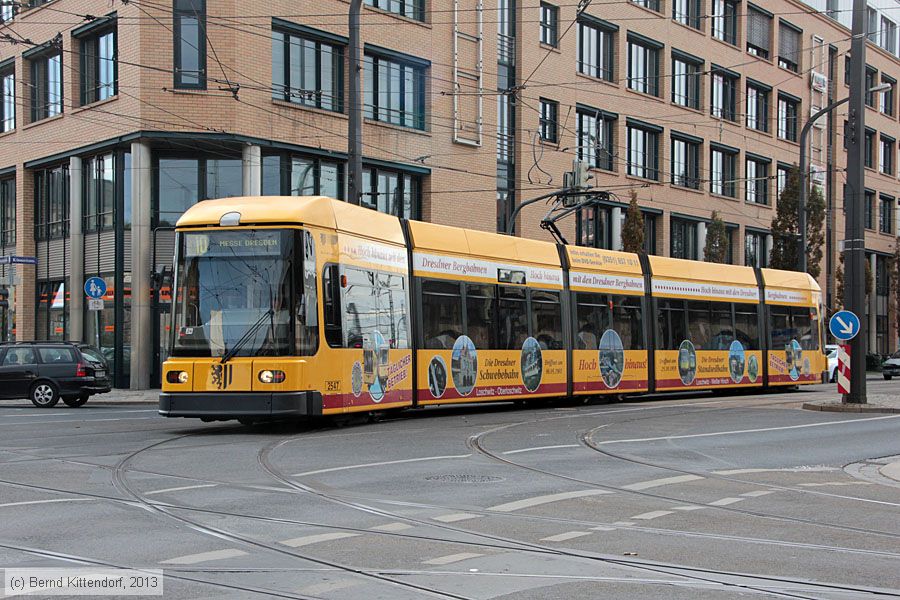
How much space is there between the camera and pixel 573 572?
7039 millimetres

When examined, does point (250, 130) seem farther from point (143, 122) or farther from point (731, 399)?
point (731, 399)

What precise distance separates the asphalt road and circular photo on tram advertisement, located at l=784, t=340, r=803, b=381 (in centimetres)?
1388

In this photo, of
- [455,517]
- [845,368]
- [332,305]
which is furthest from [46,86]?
[455,517]

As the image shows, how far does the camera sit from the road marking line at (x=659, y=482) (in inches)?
440

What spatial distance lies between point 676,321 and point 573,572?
66.9ft

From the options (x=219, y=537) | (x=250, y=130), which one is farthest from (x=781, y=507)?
(x=250, y=130)

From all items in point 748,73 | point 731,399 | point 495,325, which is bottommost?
point 731,399

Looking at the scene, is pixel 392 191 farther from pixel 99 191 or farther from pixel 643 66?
pixel 643 66

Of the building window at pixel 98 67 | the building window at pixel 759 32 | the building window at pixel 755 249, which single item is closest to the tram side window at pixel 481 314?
the building window at pixel 98 67

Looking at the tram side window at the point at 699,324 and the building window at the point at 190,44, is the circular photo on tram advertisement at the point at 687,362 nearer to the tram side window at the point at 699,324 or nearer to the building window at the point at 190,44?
the tram side window at the point at 699,324

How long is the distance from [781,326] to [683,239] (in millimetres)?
19397

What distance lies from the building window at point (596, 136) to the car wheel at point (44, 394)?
75.5ft

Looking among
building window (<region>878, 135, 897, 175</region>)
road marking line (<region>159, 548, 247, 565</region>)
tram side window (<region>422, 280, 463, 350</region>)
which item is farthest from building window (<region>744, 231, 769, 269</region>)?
road marking line (<region>159, 548, 247, 565</region>)

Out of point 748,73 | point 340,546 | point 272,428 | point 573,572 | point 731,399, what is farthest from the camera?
point 748,73
